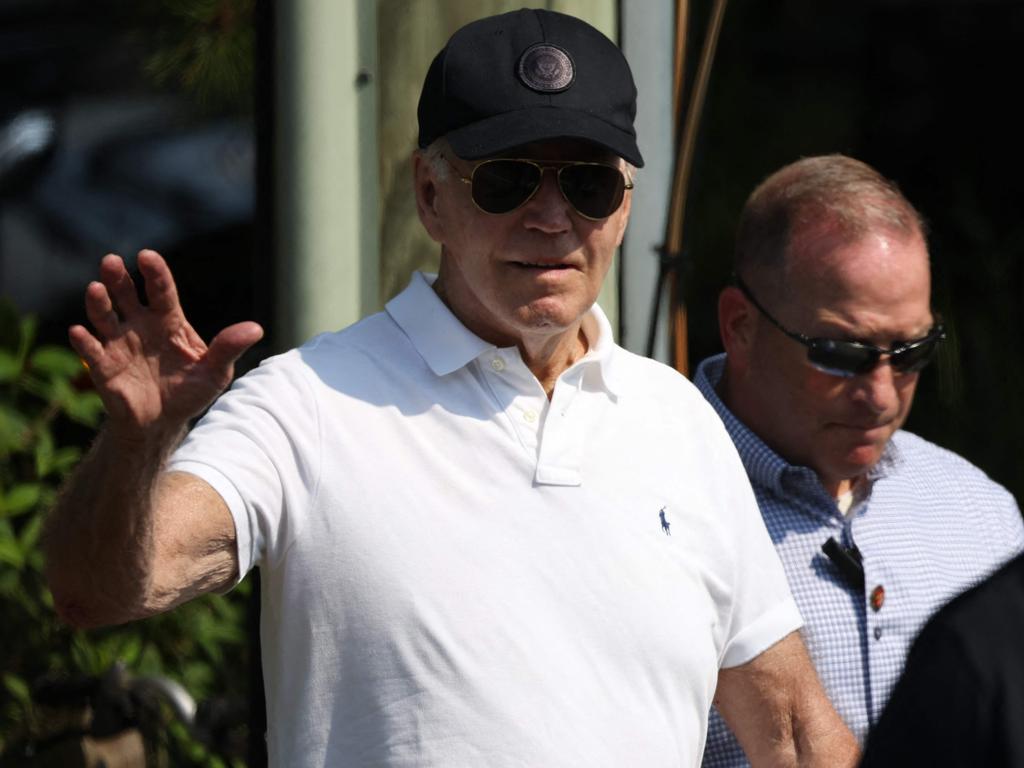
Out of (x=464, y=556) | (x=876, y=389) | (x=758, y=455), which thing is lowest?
(x=758, y=455)

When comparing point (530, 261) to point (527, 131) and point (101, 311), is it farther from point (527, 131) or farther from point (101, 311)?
point (101, 311)

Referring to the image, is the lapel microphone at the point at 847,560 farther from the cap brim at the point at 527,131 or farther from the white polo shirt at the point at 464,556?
the cap brim at the point at 527,131

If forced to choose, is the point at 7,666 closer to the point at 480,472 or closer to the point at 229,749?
the point at 229,749

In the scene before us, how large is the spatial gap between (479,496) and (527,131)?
20.4 inches

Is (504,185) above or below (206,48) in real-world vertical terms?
above

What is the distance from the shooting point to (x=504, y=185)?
2482 millimetres

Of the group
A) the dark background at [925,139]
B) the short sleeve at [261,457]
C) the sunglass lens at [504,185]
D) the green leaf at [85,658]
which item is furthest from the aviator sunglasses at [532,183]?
the dark background at [925,139]

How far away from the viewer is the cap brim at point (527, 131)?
2.43 metres

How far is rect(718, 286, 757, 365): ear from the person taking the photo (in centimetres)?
327

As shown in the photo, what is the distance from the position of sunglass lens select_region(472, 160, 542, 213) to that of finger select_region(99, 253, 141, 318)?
2.15ft

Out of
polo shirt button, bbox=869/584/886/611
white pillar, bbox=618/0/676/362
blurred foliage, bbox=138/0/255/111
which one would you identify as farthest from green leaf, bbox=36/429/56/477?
polo shirt button, bbox=869/584/886/611

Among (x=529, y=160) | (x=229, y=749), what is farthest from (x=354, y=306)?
(x=229, y=749)

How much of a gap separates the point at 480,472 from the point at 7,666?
1784 mm

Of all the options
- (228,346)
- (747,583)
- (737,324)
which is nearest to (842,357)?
(737,324)
